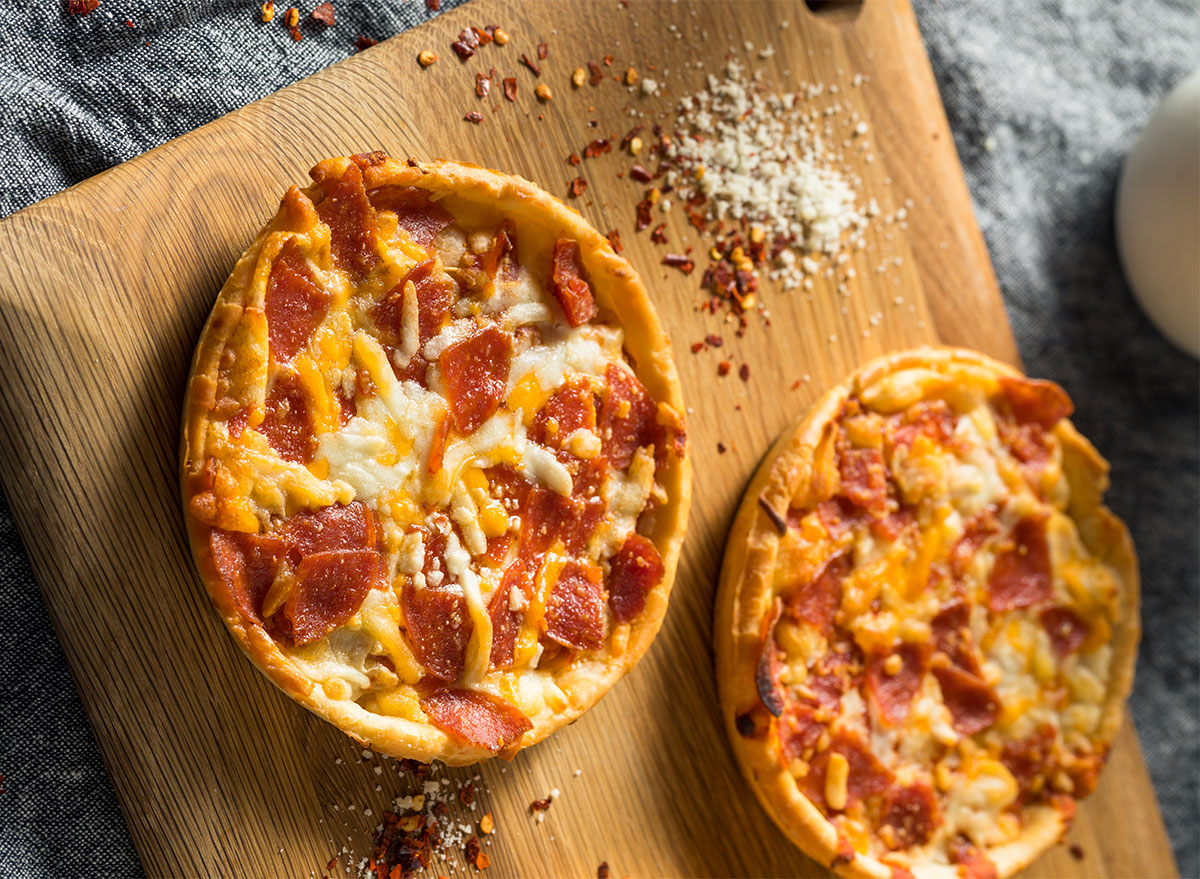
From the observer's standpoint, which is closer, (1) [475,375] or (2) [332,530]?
(2) [332,530]

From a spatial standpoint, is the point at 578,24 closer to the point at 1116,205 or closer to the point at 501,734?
the point at 501,734

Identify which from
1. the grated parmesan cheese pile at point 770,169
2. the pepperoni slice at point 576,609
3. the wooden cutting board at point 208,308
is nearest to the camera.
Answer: the wooden cutting board at point 208,308

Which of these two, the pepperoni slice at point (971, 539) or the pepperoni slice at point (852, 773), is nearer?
the pepperoni slice at point (852, 773)

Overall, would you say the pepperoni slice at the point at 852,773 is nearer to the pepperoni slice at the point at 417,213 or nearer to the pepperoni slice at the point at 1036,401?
the pepperoni slice at the point at 1036,401

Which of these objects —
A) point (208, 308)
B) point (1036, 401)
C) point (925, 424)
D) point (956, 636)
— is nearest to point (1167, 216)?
point (1036, 401)

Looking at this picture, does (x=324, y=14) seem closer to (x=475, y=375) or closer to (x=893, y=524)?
(x=475, y=375)

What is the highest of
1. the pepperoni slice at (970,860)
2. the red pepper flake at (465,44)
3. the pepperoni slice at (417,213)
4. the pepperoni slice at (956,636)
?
the red pepper flake at (465,44)

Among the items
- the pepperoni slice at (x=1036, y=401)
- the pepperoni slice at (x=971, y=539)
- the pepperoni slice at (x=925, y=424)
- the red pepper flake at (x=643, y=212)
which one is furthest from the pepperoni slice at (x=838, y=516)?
the red pepper flake at (x=643, y=212)
